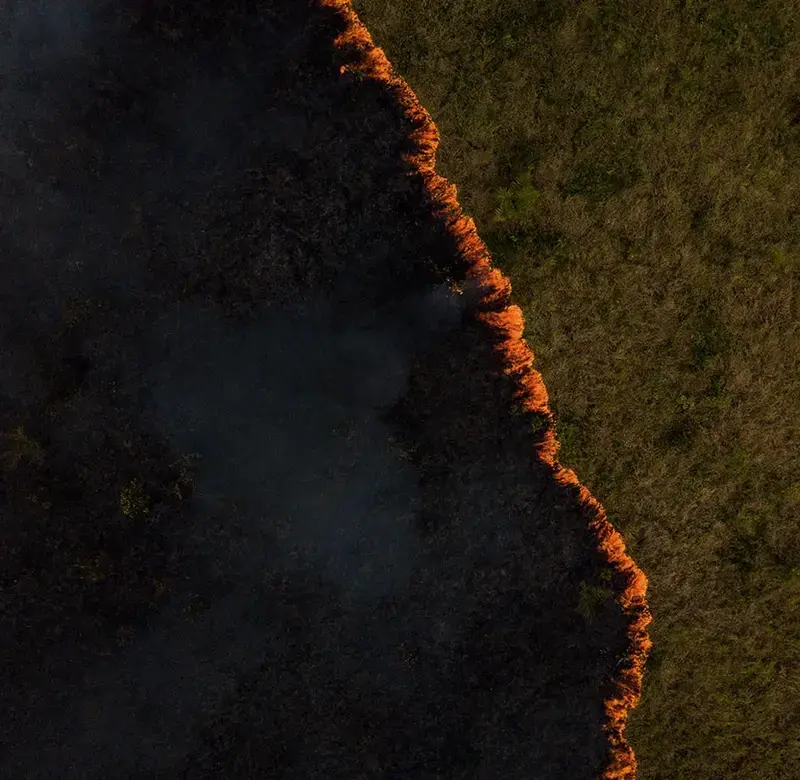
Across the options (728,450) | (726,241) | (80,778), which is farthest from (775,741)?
(80,778)

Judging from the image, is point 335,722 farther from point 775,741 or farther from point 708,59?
point 708,59

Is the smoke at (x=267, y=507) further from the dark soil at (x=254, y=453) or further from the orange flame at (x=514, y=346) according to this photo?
the orange flame at (x=514, y=346)

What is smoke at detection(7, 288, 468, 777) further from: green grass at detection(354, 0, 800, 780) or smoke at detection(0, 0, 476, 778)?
green grass at detection(354, 0, 800, 780)

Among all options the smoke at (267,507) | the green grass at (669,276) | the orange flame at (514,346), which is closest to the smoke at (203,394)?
the smoke at (267,507)

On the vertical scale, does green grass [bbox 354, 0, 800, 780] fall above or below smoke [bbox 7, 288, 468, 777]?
above

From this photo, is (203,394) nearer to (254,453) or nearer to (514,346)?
(254,453)

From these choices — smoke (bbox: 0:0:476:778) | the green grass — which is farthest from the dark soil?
the green grass
